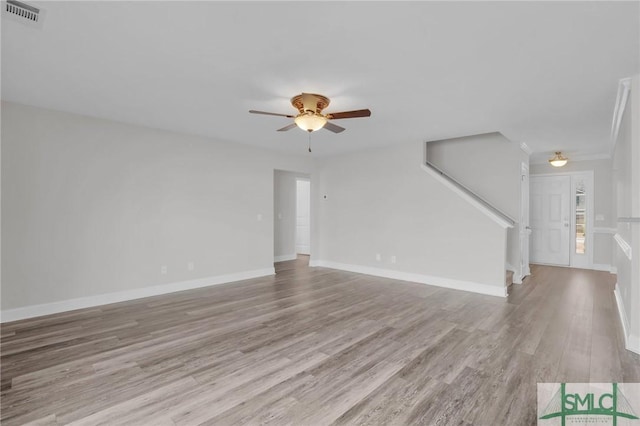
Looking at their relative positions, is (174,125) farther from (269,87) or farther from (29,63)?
(269,87)

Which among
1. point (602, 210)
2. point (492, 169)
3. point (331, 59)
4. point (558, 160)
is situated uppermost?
point (331, 59)

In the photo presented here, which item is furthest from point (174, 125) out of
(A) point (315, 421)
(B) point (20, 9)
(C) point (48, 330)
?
(A) point (315, 421)

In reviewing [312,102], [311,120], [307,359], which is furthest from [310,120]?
[307,359]

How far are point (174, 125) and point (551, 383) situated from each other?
5.26m

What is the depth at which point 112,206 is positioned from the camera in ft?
13.7

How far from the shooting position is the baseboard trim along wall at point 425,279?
4.61 m

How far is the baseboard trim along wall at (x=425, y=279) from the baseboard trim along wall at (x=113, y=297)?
206 cm

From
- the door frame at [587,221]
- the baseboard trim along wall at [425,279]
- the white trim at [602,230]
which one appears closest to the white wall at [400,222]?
the baseboard trim along wall at [425,279]

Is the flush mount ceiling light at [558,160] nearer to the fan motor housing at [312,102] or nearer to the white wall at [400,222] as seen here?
the white wall at [400,222]

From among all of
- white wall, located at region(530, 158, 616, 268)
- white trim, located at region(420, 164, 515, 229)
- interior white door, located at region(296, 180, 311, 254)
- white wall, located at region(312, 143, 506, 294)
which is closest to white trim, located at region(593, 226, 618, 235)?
white wall, located at region(530, 158, 616, 268)

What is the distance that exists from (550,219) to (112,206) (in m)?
9.15

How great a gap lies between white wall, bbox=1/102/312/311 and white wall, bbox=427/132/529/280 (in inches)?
161

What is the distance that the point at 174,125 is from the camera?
443cm

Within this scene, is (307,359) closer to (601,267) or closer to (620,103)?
(620,103)
